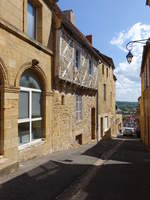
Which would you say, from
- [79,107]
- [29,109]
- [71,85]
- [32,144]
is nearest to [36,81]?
[29,109]

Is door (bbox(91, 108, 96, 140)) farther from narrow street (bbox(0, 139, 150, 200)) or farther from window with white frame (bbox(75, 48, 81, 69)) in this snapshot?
narrow street (bbox(0, 139, 150, 200))

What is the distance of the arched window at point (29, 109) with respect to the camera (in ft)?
20.3

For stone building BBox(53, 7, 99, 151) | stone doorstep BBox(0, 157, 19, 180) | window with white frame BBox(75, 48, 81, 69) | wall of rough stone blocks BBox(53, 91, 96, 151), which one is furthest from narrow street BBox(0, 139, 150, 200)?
window with white frame BBox(75, 48, 81, 69)

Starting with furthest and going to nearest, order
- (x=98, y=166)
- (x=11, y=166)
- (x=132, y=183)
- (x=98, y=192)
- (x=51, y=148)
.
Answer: (x=51, y=148) → (x=98, y=166) → (x=11, y=166) → (x=132, y=183) → (x=98, y=192)

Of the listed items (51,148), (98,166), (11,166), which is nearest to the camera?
(11,166)

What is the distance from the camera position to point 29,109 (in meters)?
6.55

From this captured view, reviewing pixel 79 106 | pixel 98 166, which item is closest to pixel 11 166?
pixel 98 166

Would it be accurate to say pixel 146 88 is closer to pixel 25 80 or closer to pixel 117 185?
pixel 25 80

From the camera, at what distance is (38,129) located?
24.0 feet

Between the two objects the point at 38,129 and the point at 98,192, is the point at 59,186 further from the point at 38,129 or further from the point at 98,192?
the point at 38,129

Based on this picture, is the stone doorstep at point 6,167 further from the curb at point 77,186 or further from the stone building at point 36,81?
the curb at point 77,186

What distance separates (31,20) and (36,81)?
2.03m

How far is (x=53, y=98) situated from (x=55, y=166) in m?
2.95

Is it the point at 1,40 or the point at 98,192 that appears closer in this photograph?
the point at 98,192
